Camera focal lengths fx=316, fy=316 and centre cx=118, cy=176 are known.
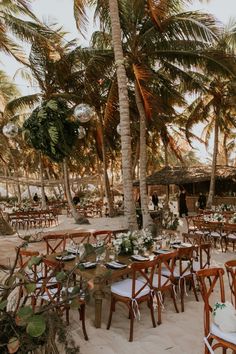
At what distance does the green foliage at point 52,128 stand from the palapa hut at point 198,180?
10.9m

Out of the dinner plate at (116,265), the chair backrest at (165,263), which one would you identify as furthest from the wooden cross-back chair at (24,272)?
the chair backrest at (165,263)

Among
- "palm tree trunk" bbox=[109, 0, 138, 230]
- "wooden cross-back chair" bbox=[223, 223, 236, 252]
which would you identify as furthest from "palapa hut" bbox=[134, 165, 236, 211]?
"palm tree trunk" bbox=[109, 0, 138, 230]

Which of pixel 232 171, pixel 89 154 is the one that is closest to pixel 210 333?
pixel 232 171

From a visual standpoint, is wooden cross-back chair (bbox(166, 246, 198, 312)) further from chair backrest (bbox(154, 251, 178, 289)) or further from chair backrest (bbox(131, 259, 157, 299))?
chair backrest (bbox(131, 259, 157, 299))

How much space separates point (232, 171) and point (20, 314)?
18.5m

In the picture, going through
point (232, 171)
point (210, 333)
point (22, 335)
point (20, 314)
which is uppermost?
point (232, 171)

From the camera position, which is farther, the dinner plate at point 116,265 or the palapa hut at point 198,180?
the palapa hut at point 198,180

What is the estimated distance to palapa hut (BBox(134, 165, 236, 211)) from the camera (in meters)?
18.8

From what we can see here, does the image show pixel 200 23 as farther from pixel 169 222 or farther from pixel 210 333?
pixel 210 333

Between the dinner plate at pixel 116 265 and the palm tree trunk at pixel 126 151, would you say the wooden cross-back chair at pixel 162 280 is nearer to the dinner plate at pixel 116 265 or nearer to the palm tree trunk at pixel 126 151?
the dinner plate at pixel 116 265

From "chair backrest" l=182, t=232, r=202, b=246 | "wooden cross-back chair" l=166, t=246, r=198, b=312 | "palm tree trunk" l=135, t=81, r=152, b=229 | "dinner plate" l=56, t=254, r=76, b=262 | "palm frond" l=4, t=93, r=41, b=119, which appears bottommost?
"wooden cross-back chair" l=166, t=246, r=198, b=312

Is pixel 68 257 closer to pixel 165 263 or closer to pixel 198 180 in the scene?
pixel 165 263

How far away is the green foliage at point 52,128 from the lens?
8.48m

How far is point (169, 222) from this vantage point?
10781mm
